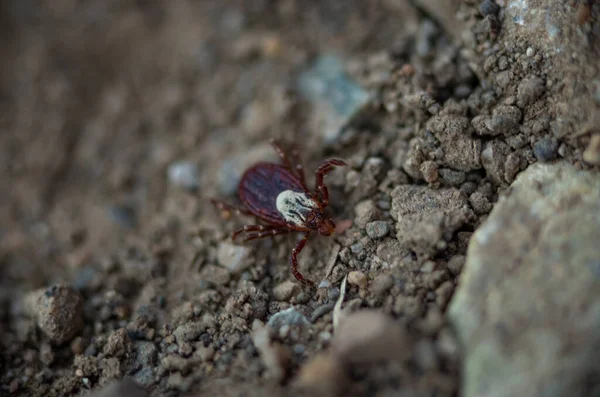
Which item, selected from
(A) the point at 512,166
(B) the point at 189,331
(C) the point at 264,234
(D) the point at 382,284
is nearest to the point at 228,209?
(C) the point at 264,234

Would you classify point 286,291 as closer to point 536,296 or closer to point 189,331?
point 189,331

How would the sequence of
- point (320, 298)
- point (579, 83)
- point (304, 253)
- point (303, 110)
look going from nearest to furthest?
point (579, 83) → point (320, 298) → point (304, 253) → point (303, 110)

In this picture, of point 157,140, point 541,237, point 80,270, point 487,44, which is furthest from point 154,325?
point 487,44

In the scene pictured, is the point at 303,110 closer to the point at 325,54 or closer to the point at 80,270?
the point at 325,54

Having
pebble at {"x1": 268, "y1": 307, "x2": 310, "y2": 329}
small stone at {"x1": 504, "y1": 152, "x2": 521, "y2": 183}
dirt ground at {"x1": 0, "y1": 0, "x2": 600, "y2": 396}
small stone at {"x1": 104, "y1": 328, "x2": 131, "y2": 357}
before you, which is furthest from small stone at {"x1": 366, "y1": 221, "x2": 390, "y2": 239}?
small stone at {"x1": 104, "y1": 328, "x2": 131, "y2": 357}

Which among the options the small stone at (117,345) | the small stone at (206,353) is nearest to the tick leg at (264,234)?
the small stone at (206,353)

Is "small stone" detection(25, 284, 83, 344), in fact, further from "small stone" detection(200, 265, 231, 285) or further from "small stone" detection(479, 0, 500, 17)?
"small stone" detection(479, 0, 500, 17)
